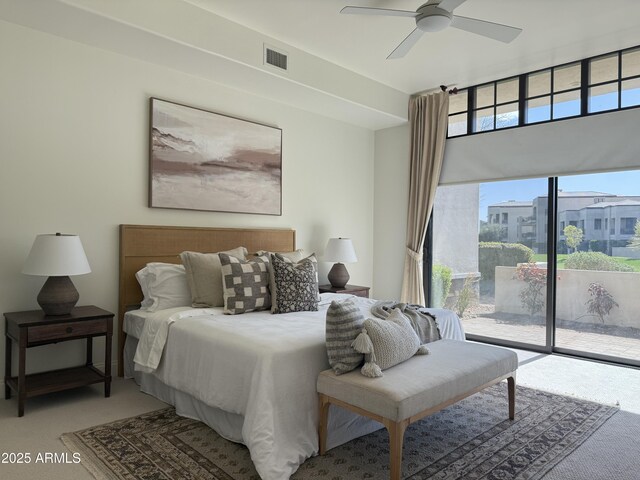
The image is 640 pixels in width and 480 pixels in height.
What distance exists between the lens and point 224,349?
2.46 m

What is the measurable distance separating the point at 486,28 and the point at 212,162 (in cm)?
251

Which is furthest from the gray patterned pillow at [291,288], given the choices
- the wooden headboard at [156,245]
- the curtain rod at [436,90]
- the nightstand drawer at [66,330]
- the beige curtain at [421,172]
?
the curtain rod at [436,90]

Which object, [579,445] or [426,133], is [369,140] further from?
[579,445]

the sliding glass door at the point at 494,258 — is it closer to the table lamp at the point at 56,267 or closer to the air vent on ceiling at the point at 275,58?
the air vent on ceiling at the point at 275,58

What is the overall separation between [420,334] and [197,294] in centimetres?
170

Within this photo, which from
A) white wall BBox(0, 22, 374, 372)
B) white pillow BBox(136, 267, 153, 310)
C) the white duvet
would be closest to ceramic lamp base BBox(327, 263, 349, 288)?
white wall BBox(0, 22, 374, 372)

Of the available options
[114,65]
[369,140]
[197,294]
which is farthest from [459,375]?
[369,140]

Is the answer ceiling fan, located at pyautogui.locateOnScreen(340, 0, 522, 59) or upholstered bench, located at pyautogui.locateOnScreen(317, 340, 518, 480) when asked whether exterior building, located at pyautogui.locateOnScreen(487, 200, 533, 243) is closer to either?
ceiling fan, located at pyautogui.locateOnScreen(340, 0, 522, 59)

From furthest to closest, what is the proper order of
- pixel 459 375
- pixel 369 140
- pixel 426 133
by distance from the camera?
1. pixel 369 140
2. pixel 426 133
3. pixel 459 375

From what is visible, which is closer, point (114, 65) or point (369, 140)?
point (114, 65)

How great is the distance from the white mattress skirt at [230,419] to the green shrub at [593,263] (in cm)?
288

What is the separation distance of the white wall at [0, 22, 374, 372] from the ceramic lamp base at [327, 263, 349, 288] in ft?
3.98

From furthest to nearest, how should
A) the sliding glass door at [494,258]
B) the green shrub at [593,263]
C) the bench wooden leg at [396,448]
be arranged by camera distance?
1. the sliding glass door at [494,258]
2. the green shrub at [593,263]
3. the bench wooden leg at [396,448]

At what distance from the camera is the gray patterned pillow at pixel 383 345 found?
7.30ft
